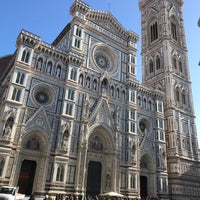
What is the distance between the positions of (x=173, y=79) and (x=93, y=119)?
1915cm

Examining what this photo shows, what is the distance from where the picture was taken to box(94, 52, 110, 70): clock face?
3019 centimetres

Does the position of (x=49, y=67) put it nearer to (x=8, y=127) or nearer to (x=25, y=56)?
(x=25, y=56)

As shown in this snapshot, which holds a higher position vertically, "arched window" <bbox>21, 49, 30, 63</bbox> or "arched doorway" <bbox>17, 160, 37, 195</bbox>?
"arched window" <bbox>21, 49, 30, 63</bbox>

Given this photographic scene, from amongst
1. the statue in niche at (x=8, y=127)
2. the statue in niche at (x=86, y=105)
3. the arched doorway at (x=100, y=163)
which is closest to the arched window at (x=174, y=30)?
the statue in niche at (x=86, y=105)

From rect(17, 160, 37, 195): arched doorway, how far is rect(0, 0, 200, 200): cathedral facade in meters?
0.09

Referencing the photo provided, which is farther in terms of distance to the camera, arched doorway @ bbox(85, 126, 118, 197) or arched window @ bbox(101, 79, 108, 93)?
arched window @ bbox(101, 79, 108, 93)

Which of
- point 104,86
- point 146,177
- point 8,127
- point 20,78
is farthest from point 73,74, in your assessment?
point 146,177

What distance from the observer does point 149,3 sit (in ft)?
165

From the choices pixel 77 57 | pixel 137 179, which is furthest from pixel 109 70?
pixel 137 179

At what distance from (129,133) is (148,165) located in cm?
547

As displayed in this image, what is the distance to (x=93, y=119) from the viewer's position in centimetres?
2570

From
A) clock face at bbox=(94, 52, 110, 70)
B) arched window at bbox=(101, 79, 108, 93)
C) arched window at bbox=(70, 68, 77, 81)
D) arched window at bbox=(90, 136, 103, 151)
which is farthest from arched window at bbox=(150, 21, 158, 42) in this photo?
arched window at bbox=(90, 136, 103, 151)

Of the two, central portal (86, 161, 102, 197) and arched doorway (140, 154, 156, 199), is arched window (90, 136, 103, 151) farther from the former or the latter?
arched doorway (140, 154, 156, 199)

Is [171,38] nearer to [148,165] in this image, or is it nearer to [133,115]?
[133,115]
